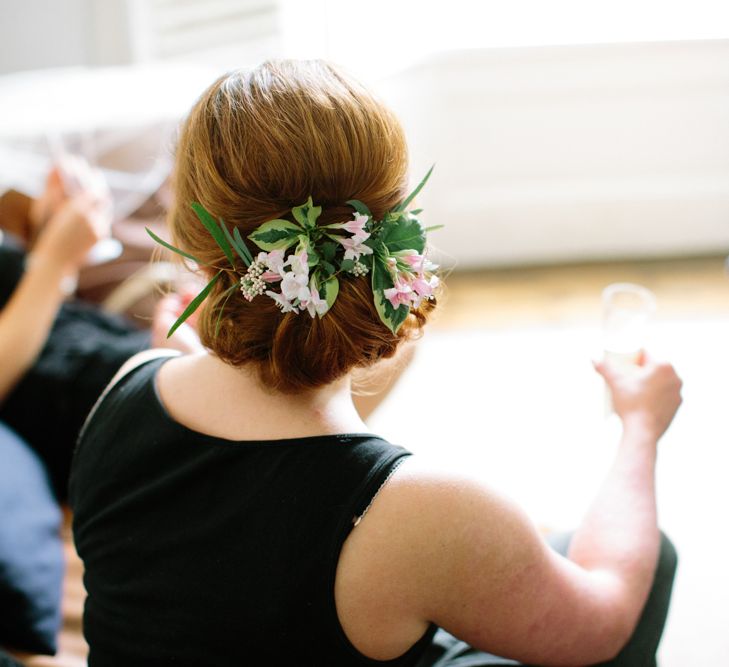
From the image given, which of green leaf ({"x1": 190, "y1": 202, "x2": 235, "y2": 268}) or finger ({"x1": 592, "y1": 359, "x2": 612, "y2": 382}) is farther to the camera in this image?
finger ({"x1": 592, "y1": 359, "x2": 612, "y2": 382})

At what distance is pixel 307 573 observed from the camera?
0.75 meters

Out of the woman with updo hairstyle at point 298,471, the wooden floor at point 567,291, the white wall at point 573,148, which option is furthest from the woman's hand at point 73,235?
the white wall at point 573,148

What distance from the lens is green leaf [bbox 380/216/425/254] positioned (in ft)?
2.63

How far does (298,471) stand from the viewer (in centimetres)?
78

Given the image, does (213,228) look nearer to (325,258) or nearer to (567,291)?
(325,258)

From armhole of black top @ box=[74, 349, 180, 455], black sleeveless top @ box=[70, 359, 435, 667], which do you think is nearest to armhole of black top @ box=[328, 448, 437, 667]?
black sleeveless top @ box=[70, 359, 435, 667]

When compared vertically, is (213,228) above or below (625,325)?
above

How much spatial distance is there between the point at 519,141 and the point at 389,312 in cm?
212

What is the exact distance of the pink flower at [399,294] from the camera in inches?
31.1

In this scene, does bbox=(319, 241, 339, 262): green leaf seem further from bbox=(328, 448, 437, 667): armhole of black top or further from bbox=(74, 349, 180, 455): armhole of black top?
bbox=(74, 349, 180, 455): armhole of black top

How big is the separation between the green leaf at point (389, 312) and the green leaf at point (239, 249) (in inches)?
4.9

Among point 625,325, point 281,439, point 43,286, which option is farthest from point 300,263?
point 43,286

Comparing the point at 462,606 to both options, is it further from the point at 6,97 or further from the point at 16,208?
the point at 6,97

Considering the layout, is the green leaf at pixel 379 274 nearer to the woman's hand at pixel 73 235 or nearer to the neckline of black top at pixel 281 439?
the neckline of black top at pixel 281 439
